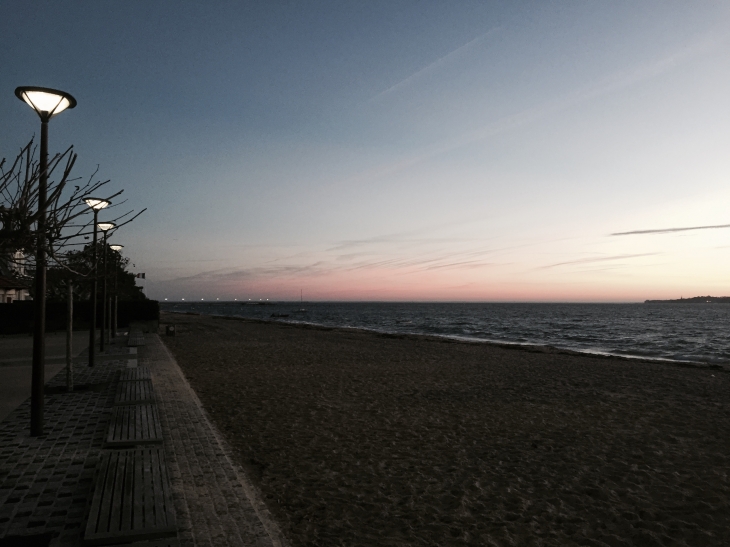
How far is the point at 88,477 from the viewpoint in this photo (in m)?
5.20

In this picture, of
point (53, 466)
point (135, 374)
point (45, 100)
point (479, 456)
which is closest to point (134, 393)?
point (135, 374)

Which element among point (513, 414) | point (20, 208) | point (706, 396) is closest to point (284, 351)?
point (513, 414)

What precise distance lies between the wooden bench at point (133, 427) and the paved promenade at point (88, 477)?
0.76 ft

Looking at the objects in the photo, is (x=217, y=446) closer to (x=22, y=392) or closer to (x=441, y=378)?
(x=22, y=392)

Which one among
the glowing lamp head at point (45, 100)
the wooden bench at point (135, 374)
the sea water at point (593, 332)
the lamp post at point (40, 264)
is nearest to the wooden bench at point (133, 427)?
the lamp post at point (40, 264)

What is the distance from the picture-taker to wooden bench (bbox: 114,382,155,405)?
26.1ft

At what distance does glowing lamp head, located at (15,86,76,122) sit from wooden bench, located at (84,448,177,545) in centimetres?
415

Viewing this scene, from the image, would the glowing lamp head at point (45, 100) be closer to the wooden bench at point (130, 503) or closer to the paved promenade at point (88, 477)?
the paved promenade at point (88, 477)

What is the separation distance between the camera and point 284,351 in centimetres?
2066

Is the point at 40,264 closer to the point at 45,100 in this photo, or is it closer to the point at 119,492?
the point at 45,100

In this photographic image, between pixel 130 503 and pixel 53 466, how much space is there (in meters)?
2.27

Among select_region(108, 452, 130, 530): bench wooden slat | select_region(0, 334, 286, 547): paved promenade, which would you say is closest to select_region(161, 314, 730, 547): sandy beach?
select_region(0, 334, 286, 547): paved promenade

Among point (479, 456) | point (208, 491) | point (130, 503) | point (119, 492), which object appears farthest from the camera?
point (479, 456)

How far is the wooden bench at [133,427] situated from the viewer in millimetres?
6012
